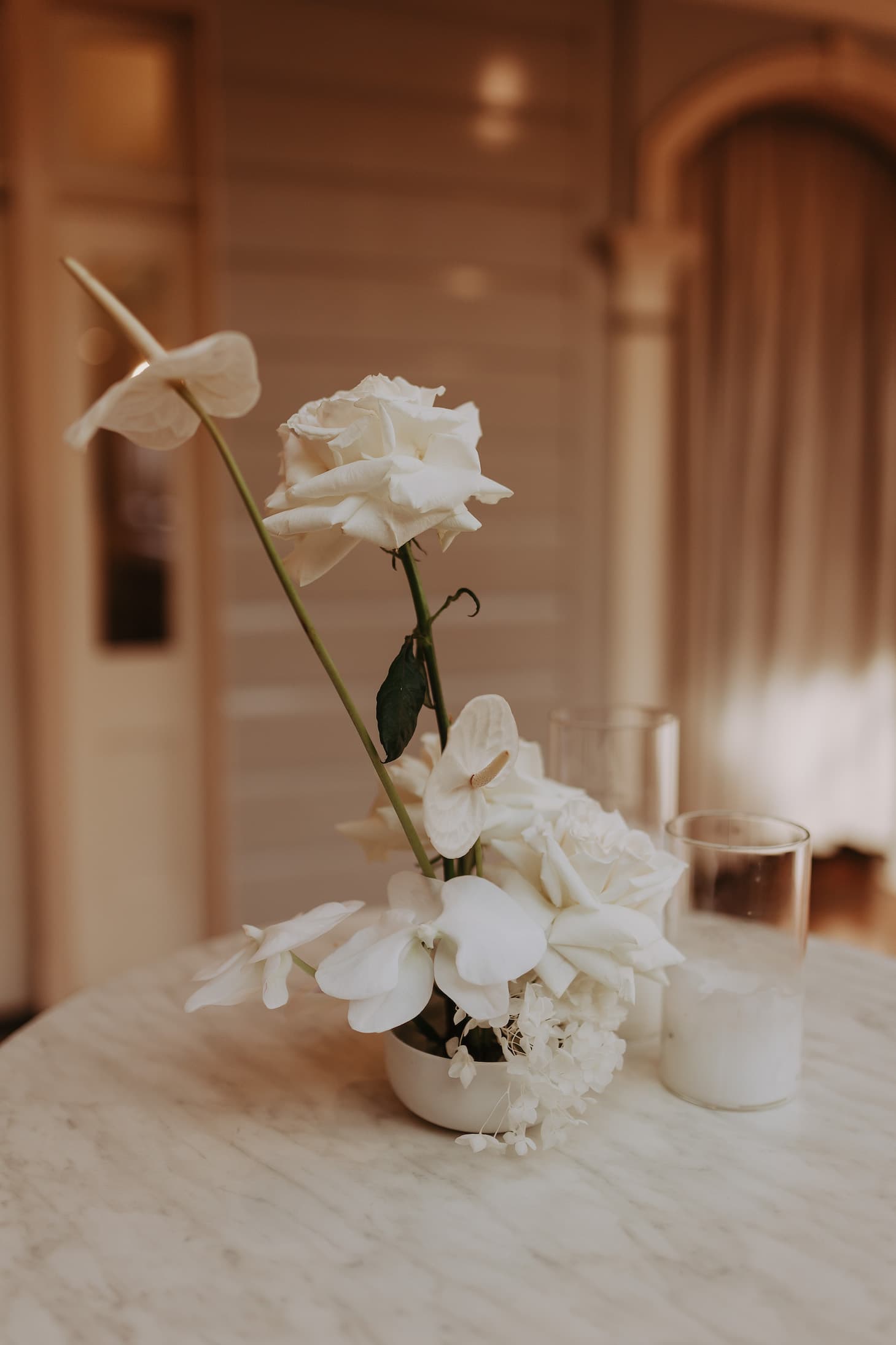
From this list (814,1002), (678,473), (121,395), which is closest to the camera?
(121,395)

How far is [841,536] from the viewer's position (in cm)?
344

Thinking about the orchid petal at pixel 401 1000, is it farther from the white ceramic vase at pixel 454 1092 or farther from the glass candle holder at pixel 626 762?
the glass candle holder at pixel 626 762

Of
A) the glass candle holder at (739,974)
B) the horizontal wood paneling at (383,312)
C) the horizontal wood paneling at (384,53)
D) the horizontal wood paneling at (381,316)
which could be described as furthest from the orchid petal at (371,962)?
the horizontal wood paneling at (384,53)

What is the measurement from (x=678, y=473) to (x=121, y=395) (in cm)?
253

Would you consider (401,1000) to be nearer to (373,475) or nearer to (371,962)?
(371,962)

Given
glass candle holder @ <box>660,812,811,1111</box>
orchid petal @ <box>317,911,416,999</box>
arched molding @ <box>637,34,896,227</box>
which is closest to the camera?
orchid petal @ <box>317,911,416,999</box>

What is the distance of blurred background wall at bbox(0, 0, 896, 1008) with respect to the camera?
8.30ft

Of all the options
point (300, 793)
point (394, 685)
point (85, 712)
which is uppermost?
point (394, 685)

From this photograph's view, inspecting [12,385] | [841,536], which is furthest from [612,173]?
[12,385]

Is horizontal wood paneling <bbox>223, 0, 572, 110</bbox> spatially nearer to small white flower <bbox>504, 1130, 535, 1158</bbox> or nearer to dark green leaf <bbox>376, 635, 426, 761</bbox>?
dark green leaf <bbox>376, 635, 426, 761</bbox>

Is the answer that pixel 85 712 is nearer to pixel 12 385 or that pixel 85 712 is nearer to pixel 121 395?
pixel 12 385

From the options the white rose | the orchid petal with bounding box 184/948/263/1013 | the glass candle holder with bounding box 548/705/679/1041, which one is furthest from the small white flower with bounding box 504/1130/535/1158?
the glass candle holder with bounding box 548/705/679/1041

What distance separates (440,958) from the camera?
750 mm

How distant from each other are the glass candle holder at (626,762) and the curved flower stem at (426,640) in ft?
0.81
